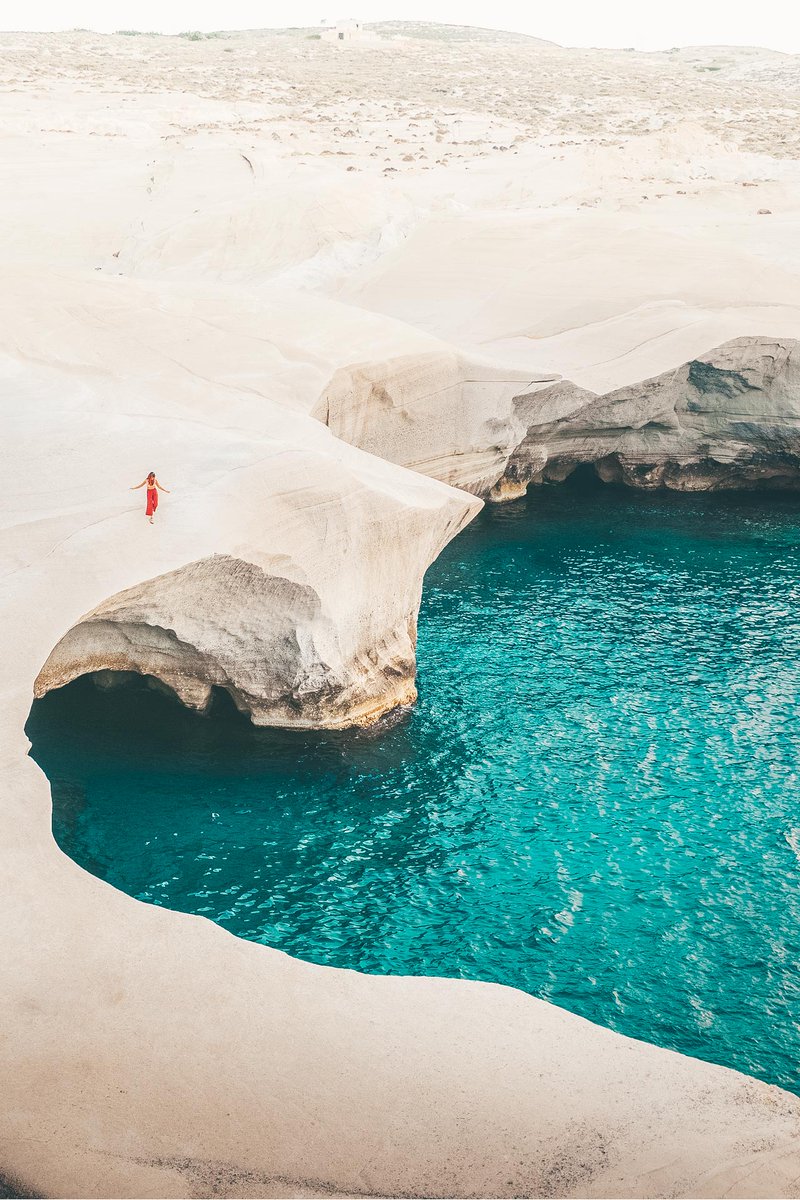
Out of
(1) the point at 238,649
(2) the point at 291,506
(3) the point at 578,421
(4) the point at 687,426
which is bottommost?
(1) the point at 238,649

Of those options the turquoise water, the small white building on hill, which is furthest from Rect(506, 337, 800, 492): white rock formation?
the small white building on hill

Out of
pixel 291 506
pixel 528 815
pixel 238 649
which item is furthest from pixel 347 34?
pixel 528 815

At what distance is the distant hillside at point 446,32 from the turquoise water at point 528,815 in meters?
148

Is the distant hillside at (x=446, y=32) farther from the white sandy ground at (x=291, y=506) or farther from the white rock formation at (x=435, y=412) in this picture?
the white rock formation at (x=435, y=412)

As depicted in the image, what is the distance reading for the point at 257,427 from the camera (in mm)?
26125

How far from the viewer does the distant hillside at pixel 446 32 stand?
523 feet

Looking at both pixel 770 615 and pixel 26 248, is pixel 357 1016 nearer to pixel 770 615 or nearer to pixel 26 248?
pixel 770 615

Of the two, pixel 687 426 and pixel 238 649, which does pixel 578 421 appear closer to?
pixel 687 426

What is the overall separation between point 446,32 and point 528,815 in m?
166

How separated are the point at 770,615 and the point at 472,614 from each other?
7.89 m

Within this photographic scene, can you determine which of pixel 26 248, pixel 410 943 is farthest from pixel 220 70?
pixel 410 943

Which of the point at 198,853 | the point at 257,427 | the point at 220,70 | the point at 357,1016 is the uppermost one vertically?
the point at 220,70

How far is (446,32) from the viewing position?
16512 cm

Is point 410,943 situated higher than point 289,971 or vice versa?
point 289,971
